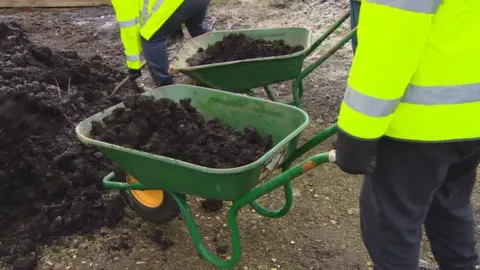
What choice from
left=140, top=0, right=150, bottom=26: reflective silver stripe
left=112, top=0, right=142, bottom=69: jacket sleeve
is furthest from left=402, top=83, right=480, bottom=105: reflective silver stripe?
left=140, top=0, right=150, bottom=26: reflective silver stripe

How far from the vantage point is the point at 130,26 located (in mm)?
3840

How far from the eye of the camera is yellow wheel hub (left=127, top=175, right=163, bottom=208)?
3244 mm

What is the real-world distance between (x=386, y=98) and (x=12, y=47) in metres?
3.77

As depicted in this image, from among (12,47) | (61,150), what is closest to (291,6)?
(12,47)

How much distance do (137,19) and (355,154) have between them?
2.36 meters

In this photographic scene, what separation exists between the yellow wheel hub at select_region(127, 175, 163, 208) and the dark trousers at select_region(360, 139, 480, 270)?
1.31 m

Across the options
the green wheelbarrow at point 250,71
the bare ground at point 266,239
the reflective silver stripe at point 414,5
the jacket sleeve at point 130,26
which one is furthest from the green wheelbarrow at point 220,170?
the jacket sleeve at point 130,26

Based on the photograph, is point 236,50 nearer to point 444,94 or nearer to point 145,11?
point 145,11

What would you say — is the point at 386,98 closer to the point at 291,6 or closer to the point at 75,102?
the point at 75,102

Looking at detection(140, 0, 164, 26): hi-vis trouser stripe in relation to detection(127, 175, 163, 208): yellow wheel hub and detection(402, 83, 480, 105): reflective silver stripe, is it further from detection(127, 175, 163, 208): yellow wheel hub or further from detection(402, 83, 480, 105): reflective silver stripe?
detection(402, 83, 480, 105): reflective silver stripe

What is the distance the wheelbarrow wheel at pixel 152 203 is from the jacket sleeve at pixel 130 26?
938mm

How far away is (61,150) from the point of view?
150 inches

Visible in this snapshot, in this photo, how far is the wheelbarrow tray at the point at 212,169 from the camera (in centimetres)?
245

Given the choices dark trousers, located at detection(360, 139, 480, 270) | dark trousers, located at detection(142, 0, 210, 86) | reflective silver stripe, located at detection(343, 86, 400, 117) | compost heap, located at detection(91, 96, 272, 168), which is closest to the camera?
reflective silver stripe, located at detection(343, 86, 400, 117)
